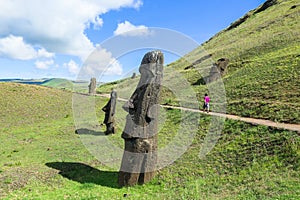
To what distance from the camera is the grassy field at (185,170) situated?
1127 centimetres

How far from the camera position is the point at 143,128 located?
12.7m

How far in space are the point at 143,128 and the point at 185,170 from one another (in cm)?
354

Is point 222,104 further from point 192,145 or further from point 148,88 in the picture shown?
point 148,88

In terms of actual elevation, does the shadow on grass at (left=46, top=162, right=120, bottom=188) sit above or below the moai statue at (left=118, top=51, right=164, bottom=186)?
below

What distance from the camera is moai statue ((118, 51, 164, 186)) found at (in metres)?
12.7

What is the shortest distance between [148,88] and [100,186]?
4943mm

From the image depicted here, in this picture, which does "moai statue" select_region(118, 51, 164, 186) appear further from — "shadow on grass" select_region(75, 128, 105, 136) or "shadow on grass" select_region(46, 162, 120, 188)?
"shadow on grass" select_region(75, 128, 105, 136)

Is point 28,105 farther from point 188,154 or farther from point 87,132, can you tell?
point 188,154

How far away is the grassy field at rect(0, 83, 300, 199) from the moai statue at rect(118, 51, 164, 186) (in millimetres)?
651

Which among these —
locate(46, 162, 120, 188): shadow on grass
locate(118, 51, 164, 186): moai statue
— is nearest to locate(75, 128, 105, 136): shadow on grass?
locate(46, 162, 120, 188): shadow on grass

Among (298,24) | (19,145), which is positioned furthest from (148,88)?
(298,24)

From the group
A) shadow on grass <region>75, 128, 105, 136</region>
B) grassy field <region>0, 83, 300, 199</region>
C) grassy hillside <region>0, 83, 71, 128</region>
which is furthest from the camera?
grassy hillside <region>0, 83, 71, 128</region>

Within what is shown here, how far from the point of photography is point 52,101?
43.7 m

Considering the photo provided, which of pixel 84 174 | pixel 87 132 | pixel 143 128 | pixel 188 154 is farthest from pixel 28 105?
pixel 143 128
